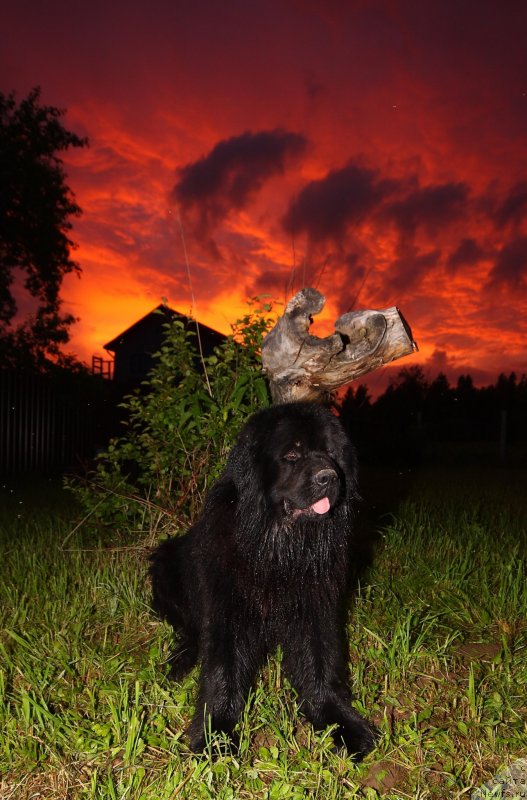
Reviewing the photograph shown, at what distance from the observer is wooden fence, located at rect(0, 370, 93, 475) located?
39.4ft

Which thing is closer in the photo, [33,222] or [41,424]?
[41,424]

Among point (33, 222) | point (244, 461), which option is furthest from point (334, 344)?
point (33, 222)

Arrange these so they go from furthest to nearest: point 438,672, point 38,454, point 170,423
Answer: point 38,454 → point 170,423 → point 438,672

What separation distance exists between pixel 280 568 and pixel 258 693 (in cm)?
66

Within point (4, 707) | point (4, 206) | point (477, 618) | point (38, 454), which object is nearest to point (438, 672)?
point (477, 618)

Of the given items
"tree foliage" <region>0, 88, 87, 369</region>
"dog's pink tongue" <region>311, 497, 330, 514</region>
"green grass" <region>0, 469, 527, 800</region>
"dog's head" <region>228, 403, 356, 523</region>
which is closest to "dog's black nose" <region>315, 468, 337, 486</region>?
"dog's head" <region>228, 403, 356, 523</region>

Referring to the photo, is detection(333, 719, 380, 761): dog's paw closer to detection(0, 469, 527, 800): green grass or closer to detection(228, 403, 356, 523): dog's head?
detection(0, 469, 527, 800): green grass

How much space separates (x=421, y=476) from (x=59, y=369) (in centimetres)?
902

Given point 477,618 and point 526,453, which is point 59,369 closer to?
point 477,618

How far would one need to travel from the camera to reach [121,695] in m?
2.67

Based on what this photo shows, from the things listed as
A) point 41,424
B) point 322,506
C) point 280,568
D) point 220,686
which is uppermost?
point 41,424

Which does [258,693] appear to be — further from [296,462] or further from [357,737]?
[296,462]

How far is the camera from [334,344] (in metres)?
3.30

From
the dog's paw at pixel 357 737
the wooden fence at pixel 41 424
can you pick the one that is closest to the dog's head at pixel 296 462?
the dog's paw at pixel 357 737
